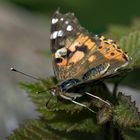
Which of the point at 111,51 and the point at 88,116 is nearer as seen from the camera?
the point at 88,116

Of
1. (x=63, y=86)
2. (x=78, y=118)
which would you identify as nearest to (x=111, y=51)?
(x=63, y=86)

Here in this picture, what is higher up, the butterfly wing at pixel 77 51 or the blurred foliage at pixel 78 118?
the butterfly wing at pixel 77 51

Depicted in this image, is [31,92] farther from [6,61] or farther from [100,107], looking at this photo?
[6,61]

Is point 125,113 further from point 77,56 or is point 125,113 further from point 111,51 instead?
point 77,56

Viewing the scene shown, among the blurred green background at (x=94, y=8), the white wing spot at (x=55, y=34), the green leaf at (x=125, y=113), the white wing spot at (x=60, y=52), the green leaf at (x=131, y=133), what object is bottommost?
the green leaf at (x=131, y=133)

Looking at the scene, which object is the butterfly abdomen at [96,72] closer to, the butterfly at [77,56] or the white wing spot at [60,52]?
the butterfly at [77,56]

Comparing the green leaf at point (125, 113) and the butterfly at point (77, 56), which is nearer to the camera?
the green leaf at point (125, 113)

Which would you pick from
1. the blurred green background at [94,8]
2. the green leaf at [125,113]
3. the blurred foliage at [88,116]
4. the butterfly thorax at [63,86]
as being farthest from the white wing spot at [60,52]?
the blurred green background at [94,8]

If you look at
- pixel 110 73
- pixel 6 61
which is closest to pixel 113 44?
pixel 110 73

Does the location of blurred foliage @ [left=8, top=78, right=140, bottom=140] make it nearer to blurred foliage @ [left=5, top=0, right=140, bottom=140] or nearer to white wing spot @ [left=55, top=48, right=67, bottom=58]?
blurred foliage @ [left=5, top=0, right=140, bottom=140]

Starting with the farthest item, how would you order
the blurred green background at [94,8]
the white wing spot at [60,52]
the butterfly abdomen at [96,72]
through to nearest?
the blurred green background at [94,8] < the white wing spot at [60,52] < the butterfly abdomen at [96,72]
